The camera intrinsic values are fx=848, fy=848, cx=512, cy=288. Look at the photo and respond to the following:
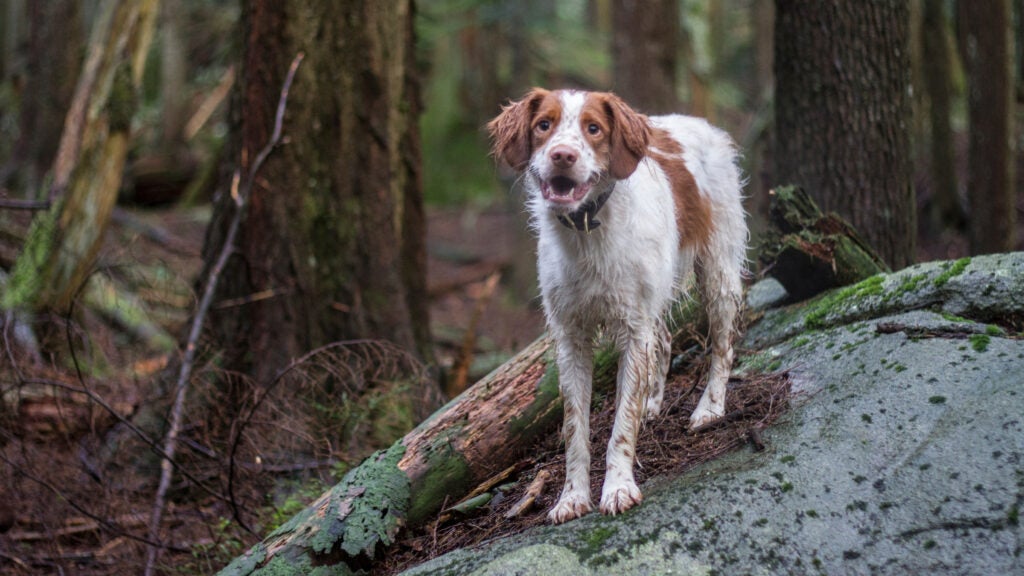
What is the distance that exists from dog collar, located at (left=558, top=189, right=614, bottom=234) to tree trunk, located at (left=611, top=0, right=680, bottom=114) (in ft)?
24.2

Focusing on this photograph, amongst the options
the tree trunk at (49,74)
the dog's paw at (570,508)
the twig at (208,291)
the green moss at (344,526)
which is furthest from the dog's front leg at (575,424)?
the tree trunk at (49,74)

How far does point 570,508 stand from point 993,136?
658 cm

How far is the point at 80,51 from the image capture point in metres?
12.0

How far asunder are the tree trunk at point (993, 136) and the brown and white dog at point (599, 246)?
16.3ft

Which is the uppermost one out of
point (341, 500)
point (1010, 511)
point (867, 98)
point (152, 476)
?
point (867, 98)

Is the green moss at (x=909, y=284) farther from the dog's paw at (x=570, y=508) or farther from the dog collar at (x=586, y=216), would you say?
the dog's paw at (x=570, y=508)

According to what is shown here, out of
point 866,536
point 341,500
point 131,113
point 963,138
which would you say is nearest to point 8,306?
point 131,113

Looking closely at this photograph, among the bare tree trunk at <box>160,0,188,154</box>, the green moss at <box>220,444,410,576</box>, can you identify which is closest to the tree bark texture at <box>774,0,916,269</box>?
the green moss at <box>220,444,410,576</box>

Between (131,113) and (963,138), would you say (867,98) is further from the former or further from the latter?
(963,138)

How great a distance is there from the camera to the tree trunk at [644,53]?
11141mm

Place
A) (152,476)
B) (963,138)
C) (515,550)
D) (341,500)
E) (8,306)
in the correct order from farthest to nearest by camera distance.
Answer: (963,138), (8,306), (152,476), (341,500), (515,550)

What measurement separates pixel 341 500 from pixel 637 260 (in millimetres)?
1903

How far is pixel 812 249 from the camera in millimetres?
5109

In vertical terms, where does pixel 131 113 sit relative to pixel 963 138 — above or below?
above
